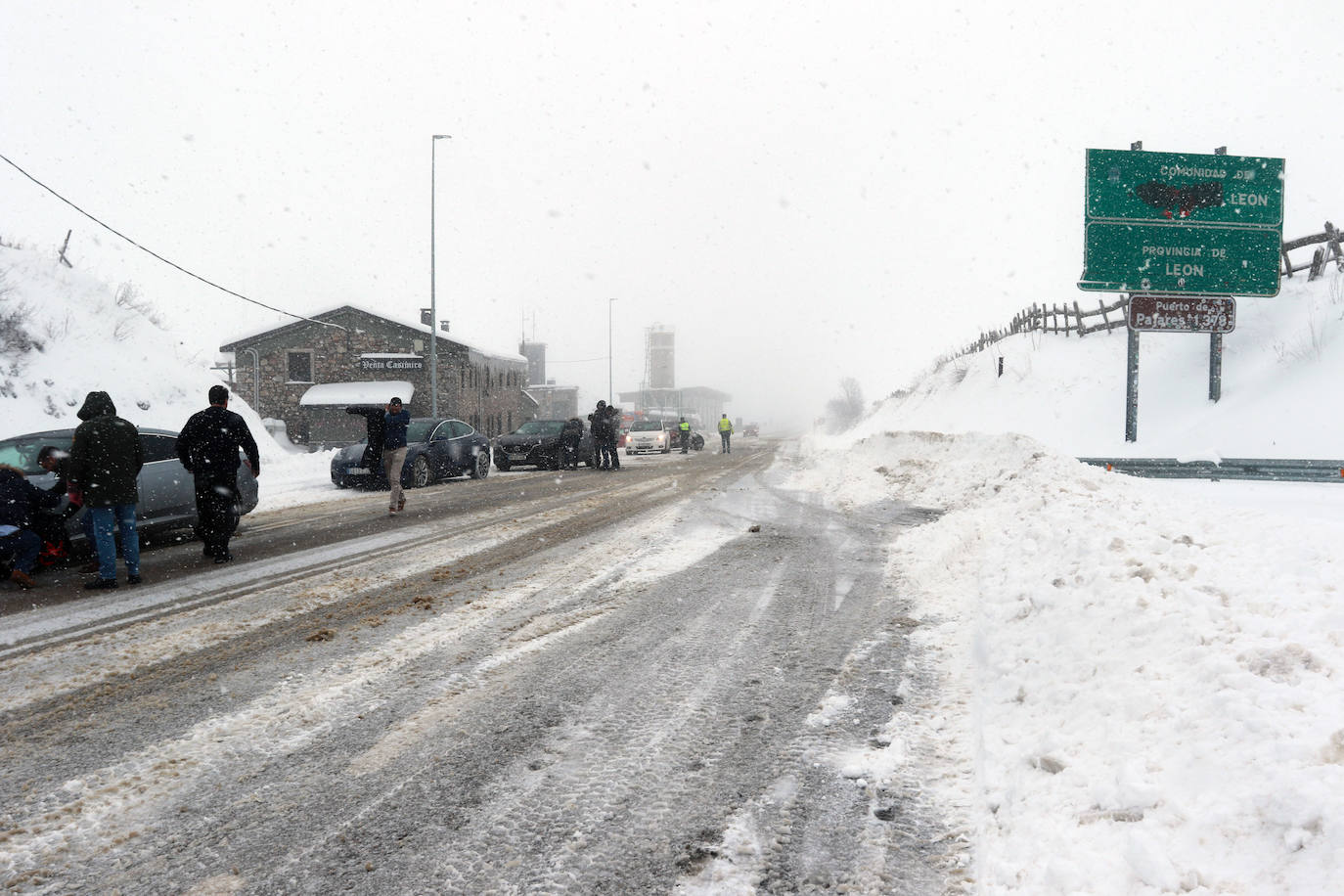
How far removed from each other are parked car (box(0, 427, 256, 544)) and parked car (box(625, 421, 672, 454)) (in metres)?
24.3

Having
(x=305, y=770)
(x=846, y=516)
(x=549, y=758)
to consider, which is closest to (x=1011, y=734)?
(x=549, y=758)

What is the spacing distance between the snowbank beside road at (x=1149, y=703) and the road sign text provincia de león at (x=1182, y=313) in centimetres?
1100

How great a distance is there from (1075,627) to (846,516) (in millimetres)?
7318

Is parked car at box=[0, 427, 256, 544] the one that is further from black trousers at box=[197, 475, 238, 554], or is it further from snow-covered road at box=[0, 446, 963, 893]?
snow-covered road at box=[0, 446, 963, 893]

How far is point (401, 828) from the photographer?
275 centimetres

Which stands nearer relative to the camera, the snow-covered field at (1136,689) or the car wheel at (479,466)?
the snow-covered field at (1136,689)

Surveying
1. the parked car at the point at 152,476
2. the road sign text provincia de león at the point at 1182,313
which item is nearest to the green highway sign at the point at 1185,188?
the road sign text provincia de león at the point at 1182,313

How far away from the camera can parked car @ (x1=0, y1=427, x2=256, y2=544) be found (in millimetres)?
7645

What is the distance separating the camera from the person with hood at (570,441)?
2327cm

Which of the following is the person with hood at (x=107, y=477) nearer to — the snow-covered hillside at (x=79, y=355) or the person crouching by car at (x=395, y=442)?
the person crouching by car at (x=395, y=442)

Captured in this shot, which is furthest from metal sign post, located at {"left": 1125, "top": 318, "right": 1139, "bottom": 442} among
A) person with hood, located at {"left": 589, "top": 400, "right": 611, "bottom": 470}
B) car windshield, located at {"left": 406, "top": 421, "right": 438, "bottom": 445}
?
car windshield, located at {"left": 406, "top": 421, "right": 438, "bottom": 445}

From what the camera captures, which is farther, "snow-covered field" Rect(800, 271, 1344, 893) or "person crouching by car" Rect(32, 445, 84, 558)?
"person crouching by car" Rect(32, 445, 84, 558)

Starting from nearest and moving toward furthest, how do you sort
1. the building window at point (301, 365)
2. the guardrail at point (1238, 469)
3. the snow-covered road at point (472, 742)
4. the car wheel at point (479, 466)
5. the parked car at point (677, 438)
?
1. the snow-covered road at point (472, 742)
2. the guardrail at point (1238, 469)
3. the car wheel at point (479, 466)
4. the parked car at point (677, 438)
5. the building window at point (301, 365)

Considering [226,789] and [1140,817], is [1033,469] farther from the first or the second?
[226,789]
